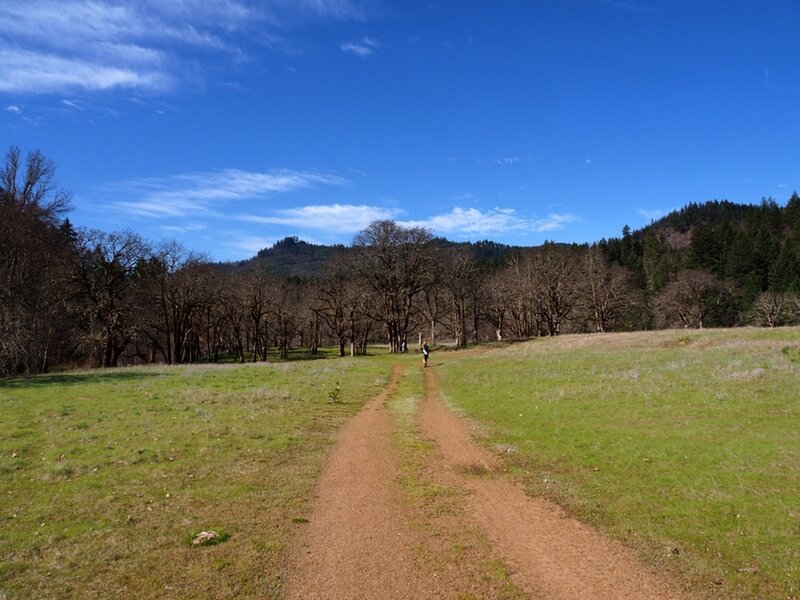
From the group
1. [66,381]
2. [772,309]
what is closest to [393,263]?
[66,381]

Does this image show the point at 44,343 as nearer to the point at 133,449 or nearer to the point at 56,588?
the point at 133,449

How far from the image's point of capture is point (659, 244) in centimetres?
13912

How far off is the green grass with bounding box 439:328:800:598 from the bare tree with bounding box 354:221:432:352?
34.3m

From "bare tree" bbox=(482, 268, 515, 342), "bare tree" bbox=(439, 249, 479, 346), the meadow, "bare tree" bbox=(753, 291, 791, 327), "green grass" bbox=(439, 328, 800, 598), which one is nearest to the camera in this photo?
the meadow

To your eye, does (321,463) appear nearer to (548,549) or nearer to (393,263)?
(548,549)

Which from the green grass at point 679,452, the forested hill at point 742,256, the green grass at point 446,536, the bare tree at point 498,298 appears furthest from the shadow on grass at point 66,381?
the forested hill at point 742,256

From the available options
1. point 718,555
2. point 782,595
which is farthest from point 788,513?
point 782,595

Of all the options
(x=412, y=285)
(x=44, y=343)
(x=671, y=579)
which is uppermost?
(x=412, y=285)

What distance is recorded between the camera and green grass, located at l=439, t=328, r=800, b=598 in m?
8.03

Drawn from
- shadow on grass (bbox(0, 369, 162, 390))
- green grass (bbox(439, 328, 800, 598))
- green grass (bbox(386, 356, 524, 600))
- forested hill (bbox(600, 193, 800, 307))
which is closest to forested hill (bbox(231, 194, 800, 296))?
forested hill (bbox(600, 193, 800, 307))

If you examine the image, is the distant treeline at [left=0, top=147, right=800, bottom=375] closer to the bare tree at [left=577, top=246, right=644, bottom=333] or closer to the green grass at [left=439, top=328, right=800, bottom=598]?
the bare tree at [left=577, top=246, right=644, bottom=333]

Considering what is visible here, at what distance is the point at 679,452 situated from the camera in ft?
43.8

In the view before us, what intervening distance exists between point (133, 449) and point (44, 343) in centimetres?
3829

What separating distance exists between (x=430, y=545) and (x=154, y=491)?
645 centimetres
